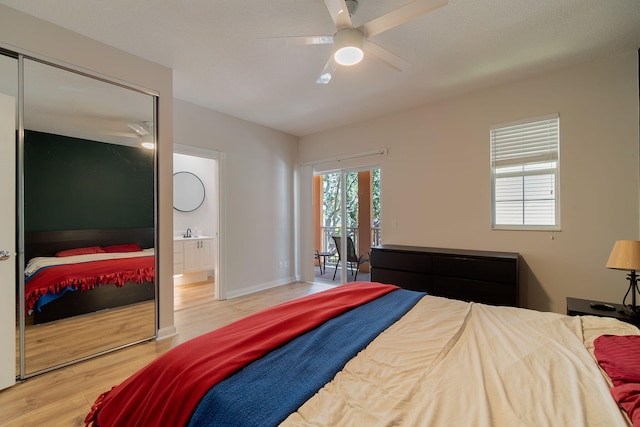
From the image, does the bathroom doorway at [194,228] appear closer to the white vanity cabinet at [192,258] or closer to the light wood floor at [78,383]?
the white vanity cabinet at [192,258]

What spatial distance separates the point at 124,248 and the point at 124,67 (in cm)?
169

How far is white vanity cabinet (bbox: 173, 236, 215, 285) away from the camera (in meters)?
4.81

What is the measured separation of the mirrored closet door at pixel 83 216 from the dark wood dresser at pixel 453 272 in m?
2.67

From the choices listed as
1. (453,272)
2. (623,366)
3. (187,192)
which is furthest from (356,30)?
(187,192)

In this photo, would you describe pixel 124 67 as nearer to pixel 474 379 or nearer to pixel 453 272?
pixel 474 379

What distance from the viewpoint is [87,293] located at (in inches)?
102

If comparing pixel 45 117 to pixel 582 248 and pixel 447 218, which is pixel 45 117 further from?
pixel 582 248

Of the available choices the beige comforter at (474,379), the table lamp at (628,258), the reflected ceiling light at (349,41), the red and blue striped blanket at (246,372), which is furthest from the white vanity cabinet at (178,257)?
the table lamp at (628,258)

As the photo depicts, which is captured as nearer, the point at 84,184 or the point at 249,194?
the point at 84,184

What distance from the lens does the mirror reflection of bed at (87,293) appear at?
2258 millimetres

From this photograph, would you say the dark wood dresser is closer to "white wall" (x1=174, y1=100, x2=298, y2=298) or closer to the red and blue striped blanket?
the red and blue striped blanket

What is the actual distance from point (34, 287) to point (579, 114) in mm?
5152

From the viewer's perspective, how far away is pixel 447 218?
3.67 meters

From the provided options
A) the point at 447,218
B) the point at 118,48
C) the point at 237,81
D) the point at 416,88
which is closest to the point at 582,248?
the point at 447,218
